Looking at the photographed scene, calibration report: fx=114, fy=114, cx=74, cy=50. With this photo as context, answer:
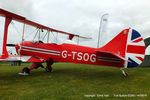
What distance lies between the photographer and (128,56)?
5957 millimetres

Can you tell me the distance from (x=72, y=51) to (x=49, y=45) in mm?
1734

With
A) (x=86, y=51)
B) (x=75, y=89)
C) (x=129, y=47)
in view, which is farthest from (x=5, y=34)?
(x=129, y=47)

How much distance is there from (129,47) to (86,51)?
2.29 m

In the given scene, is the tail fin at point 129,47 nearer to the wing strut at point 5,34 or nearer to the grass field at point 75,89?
the grass field at point 75,89

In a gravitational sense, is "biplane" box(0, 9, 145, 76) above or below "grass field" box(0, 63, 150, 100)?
above

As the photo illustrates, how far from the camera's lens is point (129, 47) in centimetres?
598

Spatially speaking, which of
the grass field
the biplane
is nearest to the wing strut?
the biplane

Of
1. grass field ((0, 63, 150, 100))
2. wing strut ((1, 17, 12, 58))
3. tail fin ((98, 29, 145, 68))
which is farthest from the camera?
wing strut ((1, 17, 12, 58))

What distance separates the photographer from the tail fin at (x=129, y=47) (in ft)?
19.1

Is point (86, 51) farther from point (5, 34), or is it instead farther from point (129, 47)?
point (5, 34)

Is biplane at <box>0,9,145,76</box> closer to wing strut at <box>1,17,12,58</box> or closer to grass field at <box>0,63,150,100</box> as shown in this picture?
wing strut at <box>1,17,12,58</box>

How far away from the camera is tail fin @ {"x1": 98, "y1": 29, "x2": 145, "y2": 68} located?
5816mm

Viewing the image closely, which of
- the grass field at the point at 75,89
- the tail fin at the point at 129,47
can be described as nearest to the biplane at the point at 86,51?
the tail fin at the point at 129,47

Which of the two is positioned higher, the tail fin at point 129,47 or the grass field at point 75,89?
the tail fin at point 129,47
